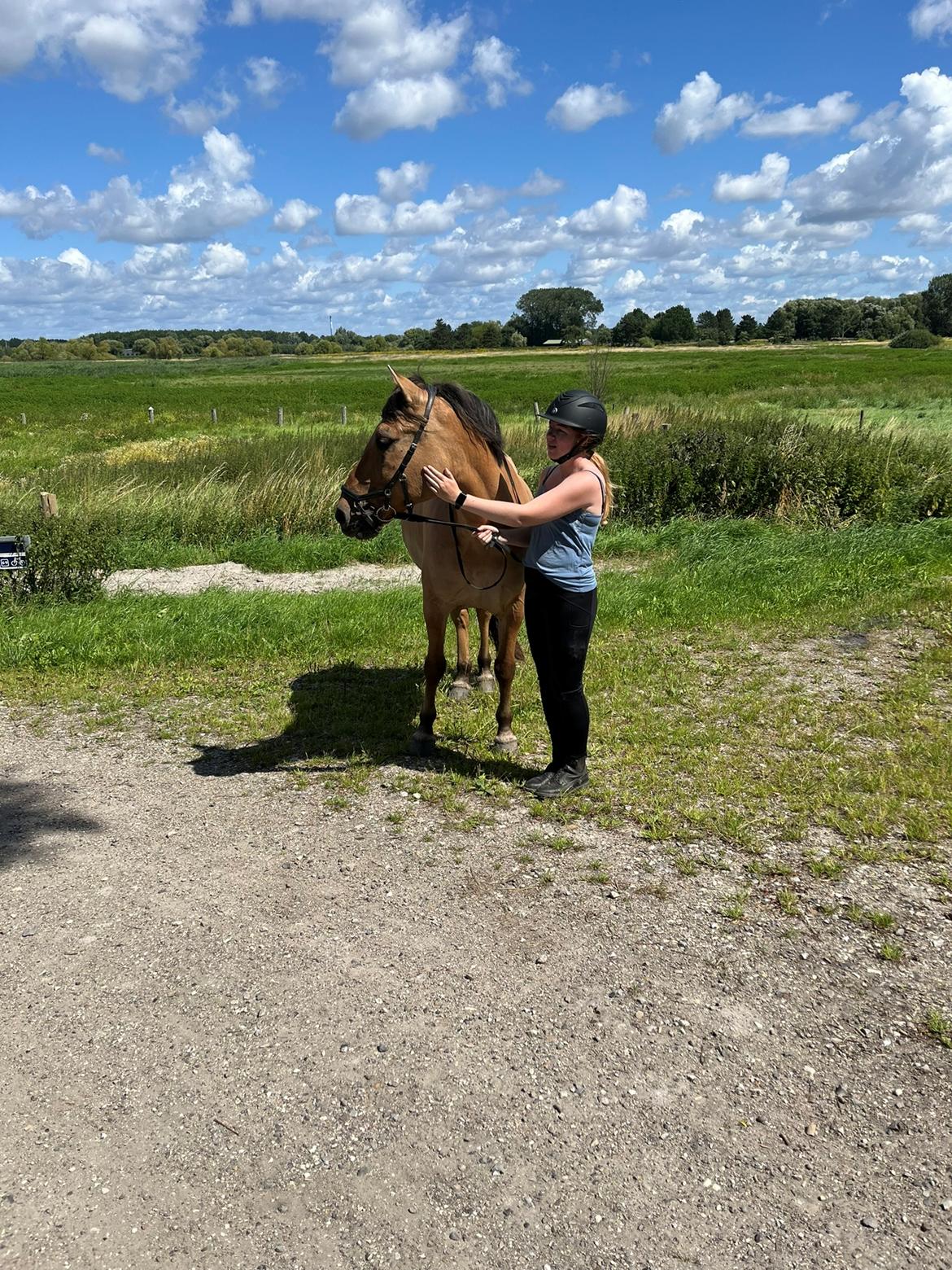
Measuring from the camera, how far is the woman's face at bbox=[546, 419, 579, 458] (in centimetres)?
424

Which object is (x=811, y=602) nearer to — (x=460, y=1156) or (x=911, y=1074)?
(x=911, y=1074)

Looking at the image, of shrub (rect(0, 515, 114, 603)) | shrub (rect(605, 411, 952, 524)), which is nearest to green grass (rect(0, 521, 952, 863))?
shrub (rect(0, 515, 114, 603))

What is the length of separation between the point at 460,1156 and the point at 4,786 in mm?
3945

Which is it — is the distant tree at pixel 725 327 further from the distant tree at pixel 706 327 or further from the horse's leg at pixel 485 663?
the horse's leg at pixel 485 663

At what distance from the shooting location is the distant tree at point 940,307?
4400 inches

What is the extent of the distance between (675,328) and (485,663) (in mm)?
132222

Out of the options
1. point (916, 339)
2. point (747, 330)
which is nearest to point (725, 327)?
point (747, 330)

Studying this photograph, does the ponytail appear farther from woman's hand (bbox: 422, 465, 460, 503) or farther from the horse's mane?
woman's hand (bbox: 422, 465, 460, 503)

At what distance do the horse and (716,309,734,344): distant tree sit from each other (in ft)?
414

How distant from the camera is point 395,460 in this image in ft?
15.1

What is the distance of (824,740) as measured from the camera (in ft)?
18.6

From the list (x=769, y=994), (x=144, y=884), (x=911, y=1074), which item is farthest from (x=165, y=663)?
(x=911, y=1074)

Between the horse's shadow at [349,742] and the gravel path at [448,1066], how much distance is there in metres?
0.97

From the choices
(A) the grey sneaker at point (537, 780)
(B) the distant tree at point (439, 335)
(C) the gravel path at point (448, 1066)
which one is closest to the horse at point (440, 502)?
(A) the grey sneaker at point (537, 780)
